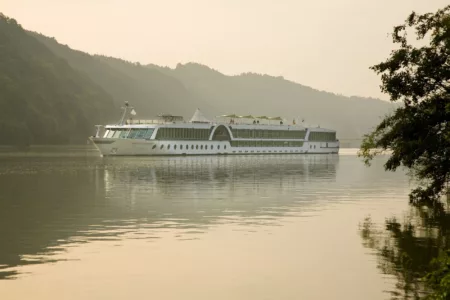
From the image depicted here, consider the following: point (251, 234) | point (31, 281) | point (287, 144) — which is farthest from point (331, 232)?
point (287, 144)

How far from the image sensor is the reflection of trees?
18906mm

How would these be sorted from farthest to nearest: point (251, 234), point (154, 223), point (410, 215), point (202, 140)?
1. point (202, 140)
2. point (410, 215)
3. point (154, 223)
4. point (251, 234)

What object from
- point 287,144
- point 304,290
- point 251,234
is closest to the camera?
point 304,290

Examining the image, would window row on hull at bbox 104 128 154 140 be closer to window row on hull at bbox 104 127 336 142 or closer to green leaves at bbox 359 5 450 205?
window row on hull at bbox 104 127 336 142

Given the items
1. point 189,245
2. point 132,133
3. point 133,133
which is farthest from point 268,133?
point 189,245

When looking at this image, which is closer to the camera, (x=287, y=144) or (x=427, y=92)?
(x=427, y=92)

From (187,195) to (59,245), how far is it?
22338 mm

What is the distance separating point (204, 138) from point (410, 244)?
120679 mm

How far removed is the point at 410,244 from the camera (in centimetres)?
2564

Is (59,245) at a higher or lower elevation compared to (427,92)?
lower

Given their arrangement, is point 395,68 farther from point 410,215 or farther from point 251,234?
point 251,234

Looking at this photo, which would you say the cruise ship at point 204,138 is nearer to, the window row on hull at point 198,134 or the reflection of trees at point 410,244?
the window row on hull at point 198,134

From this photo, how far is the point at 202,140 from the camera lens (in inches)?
5709

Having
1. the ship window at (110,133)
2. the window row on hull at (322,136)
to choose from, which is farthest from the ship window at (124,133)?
the window row on hull at (322,136)
